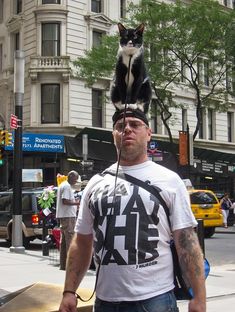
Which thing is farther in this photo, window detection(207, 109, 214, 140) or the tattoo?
window detection(207, 109, 214, 140)

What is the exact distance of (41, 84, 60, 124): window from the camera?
102ft

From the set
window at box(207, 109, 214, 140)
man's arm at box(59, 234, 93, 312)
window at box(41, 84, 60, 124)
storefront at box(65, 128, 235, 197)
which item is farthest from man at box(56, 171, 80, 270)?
window at box(207, 109, 214, 140)

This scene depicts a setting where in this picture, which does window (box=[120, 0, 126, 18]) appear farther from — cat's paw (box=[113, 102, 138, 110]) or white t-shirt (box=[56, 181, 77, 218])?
cat's paw (box=[113, 102, 138, 110])

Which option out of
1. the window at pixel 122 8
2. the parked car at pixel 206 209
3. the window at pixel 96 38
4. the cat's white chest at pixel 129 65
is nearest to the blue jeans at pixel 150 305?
the cat's white chest at pixel 129 65

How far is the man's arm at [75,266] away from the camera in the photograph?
324 cm

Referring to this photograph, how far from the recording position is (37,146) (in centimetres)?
2925

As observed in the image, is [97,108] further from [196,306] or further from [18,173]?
[196,306]

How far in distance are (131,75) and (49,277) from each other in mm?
7215

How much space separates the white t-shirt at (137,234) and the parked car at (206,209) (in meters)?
17.8

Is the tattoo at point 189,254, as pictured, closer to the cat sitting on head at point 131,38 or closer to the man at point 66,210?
the cat sitting on head at point 131,38

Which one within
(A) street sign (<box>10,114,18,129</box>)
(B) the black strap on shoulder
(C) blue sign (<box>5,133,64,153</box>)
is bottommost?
(B) the black strap on shoulder

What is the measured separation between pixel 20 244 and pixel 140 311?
38.1ft

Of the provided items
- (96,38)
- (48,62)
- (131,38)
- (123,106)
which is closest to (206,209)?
(48,62)

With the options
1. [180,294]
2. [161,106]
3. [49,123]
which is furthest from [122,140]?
[49,123]
